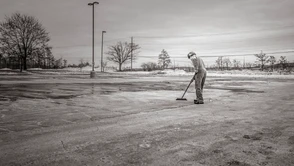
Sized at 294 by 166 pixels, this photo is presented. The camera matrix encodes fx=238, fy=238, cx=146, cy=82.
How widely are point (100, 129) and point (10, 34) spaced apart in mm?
45258

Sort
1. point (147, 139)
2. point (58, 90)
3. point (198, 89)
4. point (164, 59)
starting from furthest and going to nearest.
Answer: point (164, 59)
point (58, 90)
point (198, 89)
point (147, 139)

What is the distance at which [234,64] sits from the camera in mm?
109125

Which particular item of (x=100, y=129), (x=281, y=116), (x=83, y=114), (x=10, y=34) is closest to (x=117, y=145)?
(x=100, y=129)

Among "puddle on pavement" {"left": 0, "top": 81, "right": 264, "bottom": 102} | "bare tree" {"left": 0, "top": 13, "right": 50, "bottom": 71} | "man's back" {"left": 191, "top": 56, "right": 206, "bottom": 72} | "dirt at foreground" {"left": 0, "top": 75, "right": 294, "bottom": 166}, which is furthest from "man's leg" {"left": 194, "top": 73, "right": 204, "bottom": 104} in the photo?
"bare tree" {"left": 0, "top": 13, "right": 50, "bottom": 71}

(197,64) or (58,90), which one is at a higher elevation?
(197,64)

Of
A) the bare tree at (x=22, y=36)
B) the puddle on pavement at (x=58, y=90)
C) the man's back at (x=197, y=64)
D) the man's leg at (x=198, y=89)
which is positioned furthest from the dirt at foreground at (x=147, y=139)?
the bare tree at (x=22, y=36)

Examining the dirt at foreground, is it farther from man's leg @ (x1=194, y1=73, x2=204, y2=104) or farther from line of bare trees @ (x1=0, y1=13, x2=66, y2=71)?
line of bare trees @ (x1=0, y1=13, x2=66, y2=71)

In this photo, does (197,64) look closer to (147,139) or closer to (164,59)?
(147,139)

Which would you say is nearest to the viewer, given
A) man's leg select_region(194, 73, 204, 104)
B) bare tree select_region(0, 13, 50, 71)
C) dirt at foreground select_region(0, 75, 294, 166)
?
dirt at foreground select_region(0, 75, 294, 166)

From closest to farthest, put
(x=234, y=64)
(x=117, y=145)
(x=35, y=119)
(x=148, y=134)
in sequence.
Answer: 1. (x=117, y=145)
2. (x=148, y=134)
3. (x=35, y=119)
4. (x=234, y=64)

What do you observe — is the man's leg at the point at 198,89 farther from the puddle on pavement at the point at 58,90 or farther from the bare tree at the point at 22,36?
the bare tree at the point at 22,36

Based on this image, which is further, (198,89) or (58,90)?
(58,90)

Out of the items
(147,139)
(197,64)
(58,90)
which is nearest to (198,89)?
(197,64)

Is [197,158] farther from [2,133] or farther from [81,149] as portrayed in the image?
[2,133]
